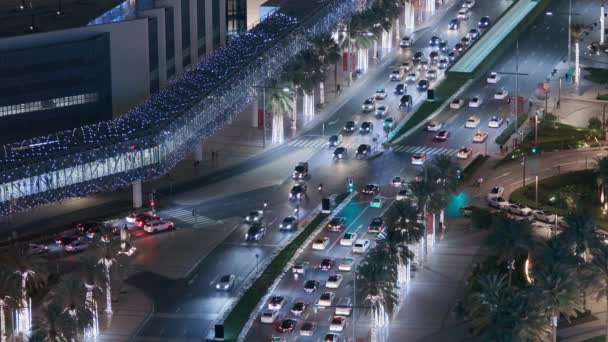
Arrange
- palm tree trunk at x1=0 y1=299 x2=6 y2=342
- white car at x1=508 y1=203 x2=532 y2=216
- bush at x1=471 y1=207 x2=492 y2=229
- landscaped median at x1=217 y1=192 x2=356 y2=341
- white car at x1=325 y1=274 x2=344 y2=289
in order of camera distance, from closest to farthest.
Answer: palm tree trunk at x1=0 y1=299 x2=6 y2=342 < landscaped median at x1=217 y1=192 x2=356 y2=341 < white car at x1=325 y1=274 x2=344 y2=289 < bush at x1=471 y1=207 x2=492 y2=229 < white car at x1=508 y1=203 x2=532 y2=216

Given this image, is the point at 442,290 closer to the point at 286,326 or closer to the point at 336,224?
the point at 286,326

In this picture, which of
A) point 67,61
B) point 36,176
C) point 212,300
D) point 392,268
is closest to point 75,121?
point 67,61

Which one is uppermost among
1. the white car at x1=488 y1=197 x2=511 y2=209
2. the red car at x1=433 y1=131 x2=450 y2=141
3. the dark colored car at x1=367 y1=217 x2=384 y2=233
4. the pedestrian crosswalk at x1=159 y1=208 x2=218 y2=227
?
the red car at x1=433 y1=131 x2=450 y2=141

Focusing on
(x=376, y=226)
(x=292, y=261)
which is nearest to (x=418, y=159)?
(x=376, y=226)

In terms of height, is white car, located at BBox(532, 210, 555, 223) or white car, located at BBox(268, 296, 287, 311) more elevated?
white car, located at BBox(532, 210, 555, 223)

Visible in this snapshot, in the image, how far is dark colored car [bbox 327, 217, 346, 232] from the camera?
558ft

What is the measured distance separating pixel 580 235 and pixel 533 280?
19.9ft

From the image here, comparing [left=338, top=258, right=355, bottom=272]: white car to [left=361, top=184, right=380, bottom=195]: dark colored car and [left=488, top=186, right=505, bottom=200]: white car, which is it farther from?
[left=488, top=186, right=505, bottom=200]: white car

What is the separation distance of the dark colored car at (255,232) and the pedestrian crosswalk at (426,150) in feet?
100

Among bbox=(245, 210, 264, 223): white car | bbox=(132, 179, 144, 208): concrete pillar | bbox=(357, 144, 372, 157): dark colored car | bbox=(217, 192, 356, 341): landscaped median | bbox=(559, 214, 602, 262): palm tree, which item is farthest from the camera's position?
bbox=(357, 144, 372, 157): dark colored car

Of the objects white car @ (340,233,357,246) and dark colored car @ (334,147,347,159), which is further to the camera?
dark colored car @ (334,147,347,159)

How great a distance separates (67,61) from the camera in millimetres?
184000

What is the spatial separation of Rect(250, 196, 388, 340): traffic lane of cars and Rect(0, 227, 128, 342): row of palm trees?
12.9 meters

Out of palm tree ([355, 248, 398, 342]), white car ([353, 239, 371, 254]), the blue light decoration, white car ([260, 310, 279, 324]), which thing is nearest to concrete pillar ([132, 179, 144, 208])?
the blue light decoration
